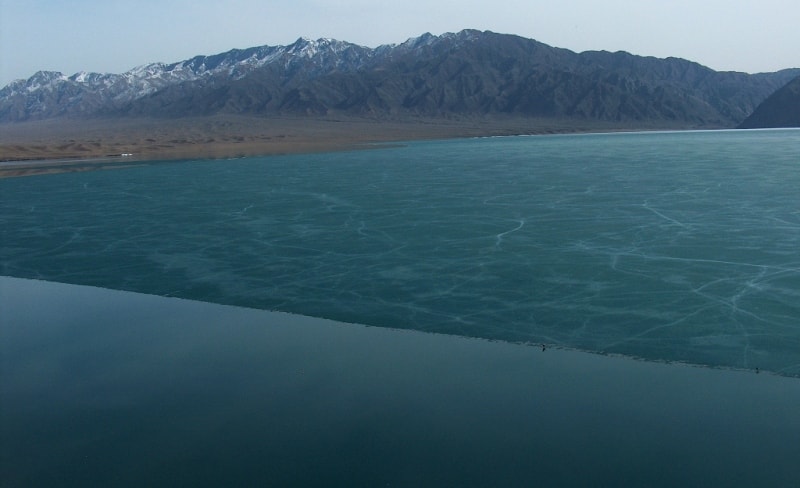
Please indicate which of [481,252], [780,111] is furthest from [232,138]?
[780,111]

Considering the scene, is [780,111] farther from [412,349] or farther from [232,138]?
[412,349]

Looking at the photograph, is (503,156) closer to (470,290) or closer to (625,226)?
(625,226)

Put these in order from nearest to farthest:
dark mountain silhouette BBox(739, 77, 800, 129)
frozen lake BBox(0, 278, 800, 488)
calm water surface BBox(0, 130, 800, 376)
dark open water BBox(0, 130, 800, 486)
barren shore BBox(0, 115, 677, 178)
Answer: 1. frozen lake BBox(0, 278, 800, 488)
2. dark open water BBox(0, 130, 800, 486)
3. calm water surface BBox(0, 130, 800, 376)
4. barren shore BBox(0, 115, 677, 178)
5. dark mountain silhouette BBox(739, 77, 800, 129)

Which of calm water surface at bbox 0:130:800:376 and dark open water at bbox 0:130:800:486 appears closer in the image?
dark open water at bbox 0:130:800:486

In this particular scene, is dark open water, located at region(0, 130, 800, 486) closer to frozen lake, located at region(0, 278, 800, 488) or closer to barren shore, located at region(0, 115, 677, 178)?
frozen lake, located at region(0, 278, 800, 488)

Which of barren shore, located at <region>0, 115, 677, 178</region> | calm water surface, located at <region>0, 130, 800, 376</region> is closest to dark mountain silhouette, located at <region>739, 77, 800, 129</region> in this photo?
barren shore, located at <region>0, 115, 677, 178</region>
